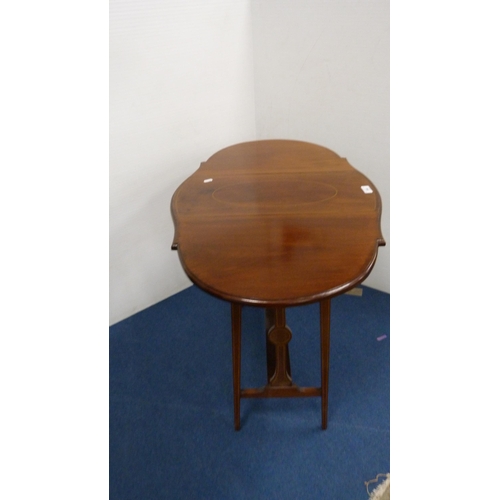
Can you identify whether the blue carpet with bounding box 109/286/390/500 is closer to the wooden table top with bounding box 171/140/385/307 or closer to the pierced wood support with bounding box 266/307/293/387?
the pierced wood support with bounding box 266/307/293/387

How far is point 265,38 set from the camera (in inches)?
105

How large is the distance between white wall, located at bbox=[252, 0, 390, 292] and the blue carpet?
692mm


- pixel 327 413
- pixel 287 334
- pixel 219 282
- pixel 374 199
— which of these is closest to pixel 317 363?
pixel 327 413

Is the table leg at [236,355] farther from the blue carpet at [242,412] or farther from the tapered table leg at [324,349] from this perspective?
the tapered table leg at [324,349]

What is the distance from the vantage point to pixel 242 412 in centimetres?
199

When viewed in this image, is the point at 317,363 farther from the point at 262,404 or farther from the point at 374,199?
the point at 374,199

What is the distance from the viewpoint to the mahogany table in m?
1.37

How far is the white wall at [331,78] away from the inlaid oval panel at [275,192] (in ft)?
2.38

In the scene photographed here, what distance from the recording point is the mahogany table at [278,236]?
1367 mm

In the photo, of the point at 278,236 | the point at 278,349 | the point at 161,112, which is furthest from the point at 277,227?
the point at 161,112

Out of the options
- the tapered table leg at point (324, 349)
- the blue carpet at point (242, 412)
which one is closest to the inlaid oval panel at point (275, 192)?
the tapered table leg at point (324, 349)

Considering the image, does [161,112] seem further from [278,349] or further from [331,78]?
[278,349]

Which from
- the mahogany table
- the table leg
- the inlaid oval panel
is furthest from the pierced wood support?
the inlaid oval panel

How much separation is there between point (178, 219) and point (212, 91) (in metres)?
1.15
